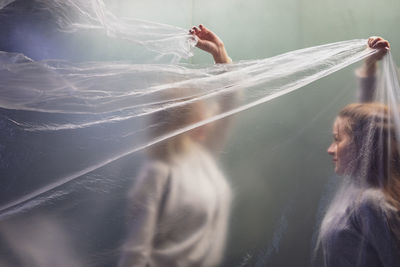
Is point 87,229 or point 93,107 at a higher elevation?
point 93,107

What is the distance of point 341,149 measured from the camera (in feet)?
2.01

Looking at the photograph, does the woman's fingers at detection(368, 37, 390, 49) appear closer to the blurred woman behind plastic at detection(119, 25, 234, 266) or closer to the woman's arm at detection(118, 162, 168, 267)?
the blurred woman behind plastic at detection(119, 25, 234, 266)

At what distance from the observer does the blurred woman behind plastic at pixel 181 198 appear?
0.52m

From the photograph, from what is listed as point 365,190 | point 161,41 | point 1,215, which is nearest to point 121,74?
point 161,41

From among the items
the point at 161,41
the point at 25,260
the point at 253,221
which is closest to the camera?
the point at 25,260

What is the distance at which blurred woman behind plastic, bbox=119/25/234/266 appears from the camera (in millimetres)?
518

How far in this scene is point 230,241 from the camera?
56 cm

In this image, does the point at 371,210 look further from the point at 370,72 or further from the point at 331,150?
the point at 370,72

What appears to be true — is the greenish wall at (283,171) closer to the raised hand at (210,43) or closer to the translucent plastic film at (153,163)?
the translucent plastic film at (153,163)

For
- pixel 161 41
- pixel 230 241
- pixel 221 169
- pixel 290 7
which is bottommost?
pixel 230 241

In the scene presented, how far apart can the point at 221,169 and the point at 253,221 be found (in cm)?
11

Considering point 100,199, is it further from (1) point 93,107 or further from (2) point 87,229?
(1) point 93,107

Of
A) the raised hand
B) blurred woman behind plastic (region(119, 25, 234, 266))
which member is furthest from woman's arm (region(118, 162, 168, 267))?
the raised hand

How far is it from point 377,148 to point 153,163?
1.37 feet
